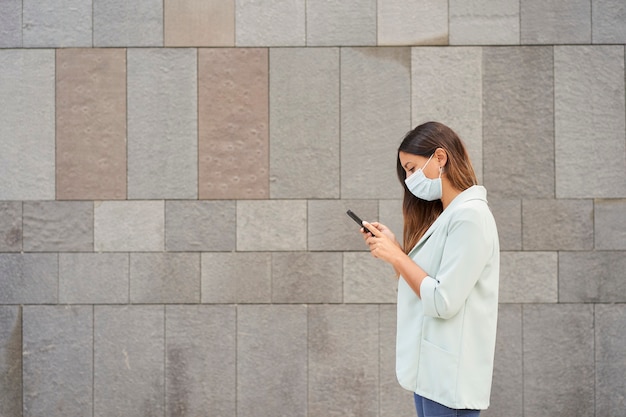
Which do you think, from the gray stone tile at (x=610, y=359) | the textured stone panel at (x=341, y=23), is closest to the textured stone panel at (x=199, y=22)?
the textured stone panel at (x=341, y=23)

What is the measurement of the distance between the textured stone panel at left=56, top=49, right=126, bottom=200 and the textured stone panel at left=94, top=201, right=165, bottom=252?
0.14m

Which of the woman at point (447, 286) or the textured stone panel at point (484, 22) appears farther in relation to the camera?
the textured stone panel at point (484, 22)

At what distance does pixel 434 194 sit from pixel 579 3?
11.8 feet

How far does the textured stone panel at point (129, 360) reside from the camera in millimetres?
Result: 5688

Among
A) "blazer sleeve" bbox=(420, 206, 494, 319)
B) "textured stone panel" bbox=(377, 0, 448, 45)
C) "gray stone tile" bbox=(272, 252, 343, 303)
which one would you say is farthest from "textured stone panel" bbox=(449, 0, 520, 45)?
"blazer sleeve" bbox=(420, 206, 494, 319)

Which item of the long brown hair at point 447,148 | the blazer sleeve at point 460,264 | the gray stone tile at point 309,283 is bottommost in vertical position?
the gray stone tile at point 309,283

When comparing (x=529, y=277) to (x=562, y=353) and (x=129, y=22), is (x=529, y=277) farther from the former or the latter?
(x=129, y=22)

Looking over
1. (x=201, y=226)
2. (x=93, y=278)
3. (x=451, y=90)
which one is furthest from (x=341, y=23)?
(x=93, y=278)

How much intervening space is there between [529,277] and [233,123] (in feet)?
9.33

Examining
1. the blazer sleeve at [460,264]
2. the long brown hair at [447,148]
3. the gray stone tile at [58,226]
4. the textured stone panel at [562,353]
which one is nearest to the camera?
the blazer sleeve at [460,264]

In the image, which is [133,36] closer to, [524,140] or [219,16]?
[219,16]

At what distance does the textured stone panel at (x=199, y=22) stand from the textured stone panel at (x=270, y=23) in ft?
0.28

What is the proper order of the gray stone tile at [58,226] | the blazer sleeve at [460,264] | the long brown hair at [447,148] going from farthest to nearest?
1. the gray stone tile at [58,226]
2. the long brown hair at [447,148]
3. the blazer sleeve at [460,264]

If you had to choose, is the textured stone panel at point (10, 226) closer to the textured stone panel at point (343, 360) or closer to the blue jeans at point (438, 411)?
the textured stone panel at point (343, 360)
